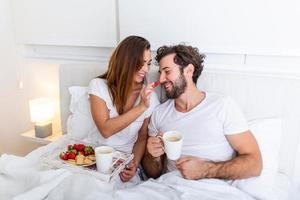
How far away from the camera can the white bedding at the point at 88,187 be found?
49.3 inches

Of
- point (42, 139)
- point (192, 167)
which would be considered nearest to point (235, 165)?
point (192, 167)

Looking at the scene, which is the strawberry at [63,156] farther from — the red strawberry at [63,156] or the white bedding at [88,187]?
the white bedding at [88,187]

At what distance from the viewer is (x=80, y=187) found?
1277 mm

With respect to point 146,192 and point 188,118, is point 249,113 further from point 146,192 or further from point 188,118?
point 146,192

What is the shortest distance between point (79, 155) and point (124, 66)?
512 mm

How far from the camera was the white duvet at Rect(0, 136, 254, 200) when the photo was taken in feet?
4.10

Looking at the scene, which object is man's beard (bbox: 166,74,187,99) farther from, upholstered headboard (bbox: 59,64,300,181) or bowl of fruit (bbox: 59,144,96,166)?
bowl of fruit (bbox: 59,144,96,166)

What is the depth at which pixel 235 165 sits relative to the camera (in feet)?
4.60

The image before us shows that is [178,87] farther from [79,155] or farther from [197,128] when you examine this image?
[79,155]

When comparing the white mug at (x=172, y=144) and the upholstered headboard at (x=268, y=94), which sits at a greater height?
the upholstered headboard at (x=268, y=94)

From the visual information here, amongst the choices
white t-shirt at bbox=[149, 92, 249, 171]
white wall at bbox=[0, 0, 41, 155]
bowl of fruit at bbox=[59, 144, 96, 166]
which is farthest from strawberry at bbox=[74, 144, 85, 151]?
white wall at bbox=[0, 0, 41, 155]

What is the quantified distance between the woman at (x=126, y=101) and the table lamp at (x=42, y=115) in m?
0.66

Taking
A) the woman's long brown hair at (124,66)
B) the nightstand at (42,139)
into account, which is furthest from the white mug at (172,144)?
the nightstand at (42,139)

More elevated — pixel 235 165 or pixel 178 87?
pixel 178 87
